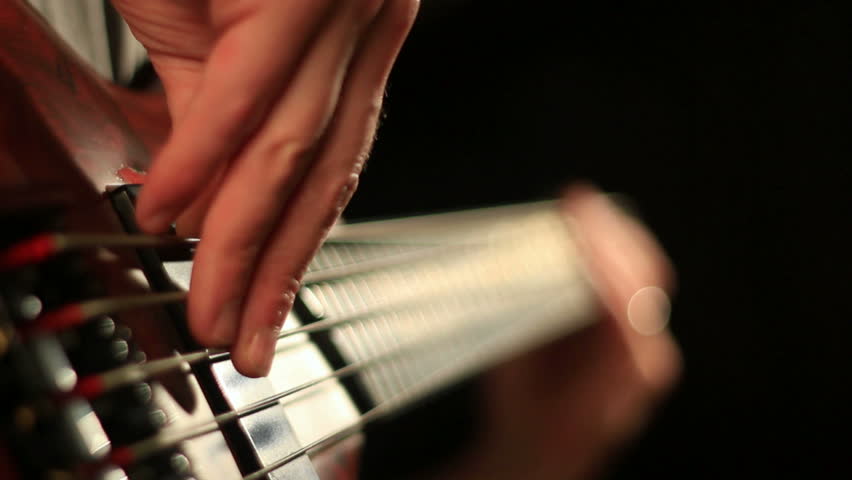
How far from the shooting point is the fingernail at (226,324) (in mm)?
367

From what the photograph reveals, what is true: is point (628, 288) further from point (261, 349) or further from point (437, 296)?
point (261, 349)

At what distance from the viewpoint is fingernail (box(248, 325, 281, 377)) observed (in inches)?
14.8

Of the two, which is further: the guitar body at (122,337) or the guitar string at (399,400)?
the guitar string at (399,400)

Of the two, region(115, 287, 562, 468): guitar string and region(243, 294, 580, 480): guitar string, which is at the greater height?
region(115, 287, 562, 468): guitar string

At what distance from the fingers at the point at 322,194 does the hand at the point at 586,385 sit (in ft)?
2.87

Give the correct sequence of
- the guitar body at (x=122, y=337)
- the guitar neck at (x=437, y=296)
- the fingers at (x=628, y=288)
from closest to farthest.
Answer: the guitar body at (x=122, y=337)
the guitar neck at (x=437, y=296)
the fingers at (x=628, y=288)

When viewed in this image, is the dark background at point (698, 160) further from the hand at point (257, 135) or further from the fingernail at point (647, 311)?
the hand at point (257, 135)

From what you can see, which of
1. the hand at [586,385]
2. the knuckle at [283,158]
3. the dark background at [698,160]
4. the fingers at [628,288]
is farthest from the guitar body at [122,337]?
the dark background at [698,160]

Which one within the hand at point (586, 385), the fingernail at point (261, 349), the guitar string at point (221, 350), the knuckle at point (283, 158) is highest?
the knuckle at point (283, 158)

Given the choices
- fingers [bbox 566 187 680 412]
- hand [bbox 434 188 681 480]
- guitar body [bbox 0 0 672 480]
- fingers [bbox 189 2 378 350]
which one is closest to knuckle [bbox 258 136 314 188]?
fingers [bbox 189 2 378 350]

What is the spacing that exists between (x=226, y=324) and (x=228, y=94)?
125 mm

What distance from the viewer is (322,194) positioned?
397 millimetres

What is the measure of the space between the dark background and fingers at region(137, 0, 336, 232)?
1.48m

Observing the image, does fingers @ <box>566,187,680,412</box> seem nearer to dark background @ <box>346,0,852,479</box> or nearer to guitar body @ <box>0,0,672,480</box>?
dark background @ <box>346,0,852,479</box>
